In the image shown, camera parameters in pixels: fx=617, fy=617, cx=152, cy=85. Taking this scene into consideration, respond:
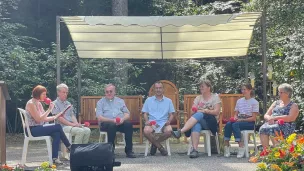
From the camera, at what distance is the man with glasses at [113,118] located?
863cm

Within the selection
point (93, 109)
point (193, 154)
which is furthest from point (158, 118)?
point (93, 109)

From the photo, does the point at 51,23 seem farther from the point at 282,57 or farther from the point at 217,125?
the point at 217,125

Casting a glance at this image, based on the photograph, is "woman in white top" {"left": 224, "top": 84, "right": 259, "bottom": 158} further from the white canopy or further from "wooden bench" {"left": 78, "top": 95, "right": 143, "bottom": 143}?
"wooden bench" {"left": 78, "top": 95, "right": 143, "bottom": 143}

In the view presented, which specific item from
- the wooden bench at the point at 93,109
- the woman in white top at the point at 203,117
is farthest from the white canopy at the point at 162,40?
the woman in white top at the point at 203,117

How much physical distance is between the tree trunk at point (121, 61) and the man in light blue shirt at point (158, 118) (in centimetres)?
433

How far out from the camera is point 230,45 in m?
10.4

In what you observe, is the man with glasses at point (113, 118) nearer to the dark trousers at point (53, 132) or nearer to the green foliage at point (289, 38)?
the dark trousers at point (53, 132)

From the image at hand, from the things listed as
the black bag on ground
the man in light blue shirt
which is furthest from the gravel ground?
the black bag on ground

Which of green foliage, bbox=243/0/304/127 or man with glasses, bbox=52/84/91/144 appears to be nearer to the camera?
man with glasses, bbox=52/84/91/144

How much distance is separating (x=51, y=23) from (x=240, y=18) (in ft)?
25.0

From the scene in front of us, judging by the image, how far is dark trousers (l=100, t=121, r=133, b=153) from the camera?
862 cm

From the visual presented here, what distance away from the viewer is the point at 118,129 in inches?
348

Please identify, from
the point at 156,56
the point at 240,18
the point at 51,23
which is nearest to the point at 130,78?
the point at 51,23

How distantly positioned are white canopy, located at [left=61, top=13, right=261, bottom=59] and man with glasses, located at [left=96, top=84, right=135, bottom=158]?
1.26 metres
